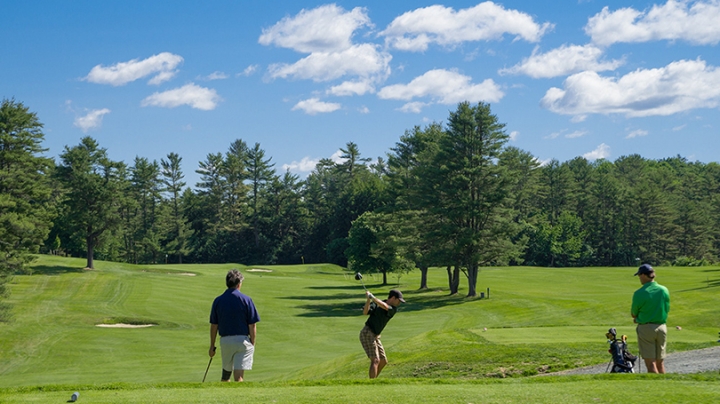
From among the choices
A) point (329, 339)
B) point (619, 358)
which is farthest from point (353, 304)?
point (619, 358)

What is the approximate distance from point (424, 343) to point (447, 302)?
23788 millimetres

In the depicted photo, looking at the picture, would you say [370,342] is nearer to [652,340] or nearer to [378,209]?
[652,340]

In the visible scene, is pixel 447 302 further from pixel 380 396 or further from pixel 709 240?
pixel 709 240

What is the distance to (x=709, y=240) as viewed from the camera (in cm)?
9031

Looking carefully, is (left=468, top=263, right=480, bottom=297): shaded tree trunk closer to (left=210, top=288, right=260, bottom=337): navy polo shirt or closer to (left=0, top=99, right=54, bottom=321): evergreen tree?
(left=0, top=99, right=54, bottom=321): evergreen tree

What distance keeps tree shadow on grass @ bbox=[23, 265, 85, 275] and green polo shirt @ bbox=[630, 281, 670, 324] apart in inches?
1991

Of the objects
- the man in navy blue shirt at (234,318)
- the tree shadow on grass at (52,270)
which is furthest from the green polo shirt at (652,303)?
the tree shadow on grass at (52,270)

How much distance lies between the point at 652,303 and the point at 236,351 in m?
6.57

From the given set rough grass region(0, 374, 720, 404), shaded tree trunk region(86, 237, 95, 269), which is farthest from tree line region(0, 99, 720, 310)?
rough grass region(0, 374, 720, 404)

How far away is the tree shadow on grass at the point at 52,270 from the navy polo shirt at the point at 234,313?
47416 millimetres

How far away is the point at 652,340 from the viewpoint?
A: 10.7m

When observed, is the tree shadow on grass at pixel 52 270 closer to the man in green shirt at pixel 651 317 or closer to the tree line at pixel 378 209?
the tree line at pixel 378 209

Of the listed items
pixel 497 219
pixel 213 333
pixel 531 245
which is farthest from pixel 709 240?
pixel 213 333

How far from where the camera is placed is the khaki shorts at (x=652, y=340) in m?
10.6
